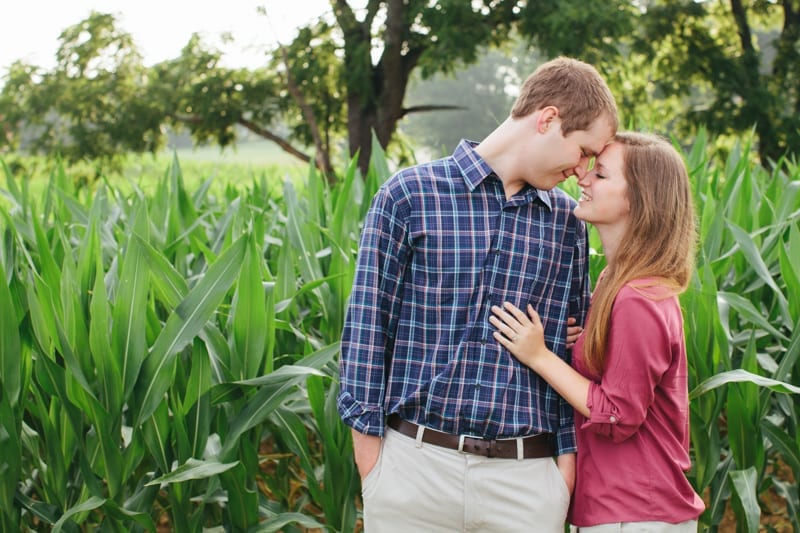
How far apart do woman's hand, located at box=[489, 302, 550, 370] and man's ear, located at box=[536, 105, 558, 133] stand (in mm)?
294

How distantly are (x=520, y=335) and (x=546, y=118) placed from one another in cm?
36

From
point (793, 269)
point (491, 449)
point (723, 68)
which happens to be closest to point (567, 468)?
point (491, 449)

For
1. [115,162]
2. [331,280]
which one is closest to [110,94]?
[115,162]

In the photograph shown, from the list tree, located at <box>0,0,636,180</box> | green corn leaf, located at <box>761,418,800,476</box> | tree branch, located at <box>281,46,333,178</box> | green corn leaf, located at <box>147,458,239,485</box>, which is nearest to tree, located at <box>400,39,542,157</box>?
tree, located at <box>0,0,636,180</box>

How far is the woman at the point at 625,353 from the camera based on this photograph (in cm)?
146

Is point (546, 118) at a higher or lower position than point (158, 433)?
higher

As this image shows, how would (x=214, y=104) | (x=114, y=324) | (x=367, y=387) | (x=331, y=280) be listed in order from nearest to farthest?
(x=367, y=387) → (x=114, y=324) → (x=331, y=280) → (x=214, y=104)

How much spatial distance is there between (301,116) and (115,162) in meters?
3.73

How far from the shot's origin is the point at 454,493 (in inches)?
59.2

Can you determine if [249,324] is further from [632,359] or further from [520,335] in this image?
[632,359]

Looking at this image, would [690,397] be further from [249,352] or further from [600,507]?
[249,352]

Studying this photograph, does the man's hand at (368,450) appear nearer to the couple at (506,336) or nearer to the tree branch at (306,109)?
the couple at (506,336)

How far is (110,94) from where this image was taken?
1756 centimetres

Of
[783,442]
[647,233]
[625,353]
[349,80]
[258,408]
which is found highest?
[349,80]
